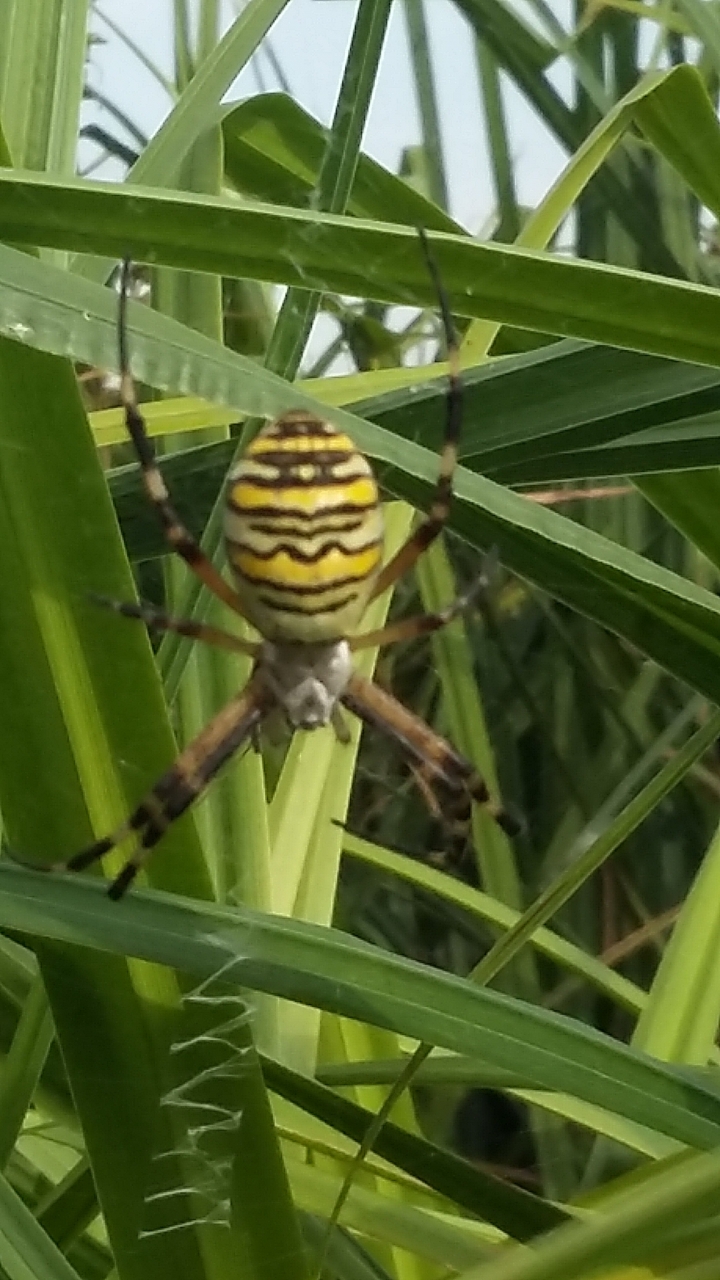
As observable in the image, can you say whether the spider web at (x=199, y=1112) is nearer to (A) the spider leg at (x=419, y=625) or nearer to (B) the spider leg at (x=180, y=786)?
(B) the spider leg at (x=180, y=786)

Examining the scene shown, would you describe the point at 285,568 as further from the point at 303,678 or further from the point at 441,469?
the point at 303,678

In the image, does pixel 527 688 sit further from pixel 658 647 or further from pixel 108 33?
pixel 108 33

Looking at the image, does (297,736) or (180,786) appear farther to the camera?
(297,736)

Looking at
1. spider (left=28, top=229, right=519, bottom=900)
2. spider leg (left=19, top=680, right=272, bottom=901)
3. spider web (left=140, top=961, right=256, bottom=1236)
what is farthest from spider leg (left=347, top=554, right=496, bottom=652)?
spider web (left=140, top=961, right=256, bottom=1236)

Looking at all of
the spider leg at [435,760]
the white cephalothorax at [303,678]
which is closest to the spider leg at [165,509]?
the white cephalothorax at [303,678]

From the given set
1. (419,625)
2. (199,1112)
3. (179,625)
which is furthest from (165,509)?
(199,1112)

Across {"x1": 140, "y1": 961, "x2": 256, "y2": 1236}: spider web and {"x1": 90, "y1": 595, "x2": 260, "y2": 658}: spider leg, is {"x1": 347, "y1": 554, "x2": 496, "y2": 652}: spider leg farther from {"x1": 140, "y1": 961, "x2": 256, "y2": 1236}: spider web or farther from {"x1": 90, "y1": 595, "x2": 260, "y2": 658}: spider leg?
{"x1": 140, "y1": 961, "x2": 256, "y2": 1236}: spider web

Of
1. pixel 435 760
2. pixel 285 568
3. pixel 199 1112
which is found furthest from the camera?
pixel 435 760
